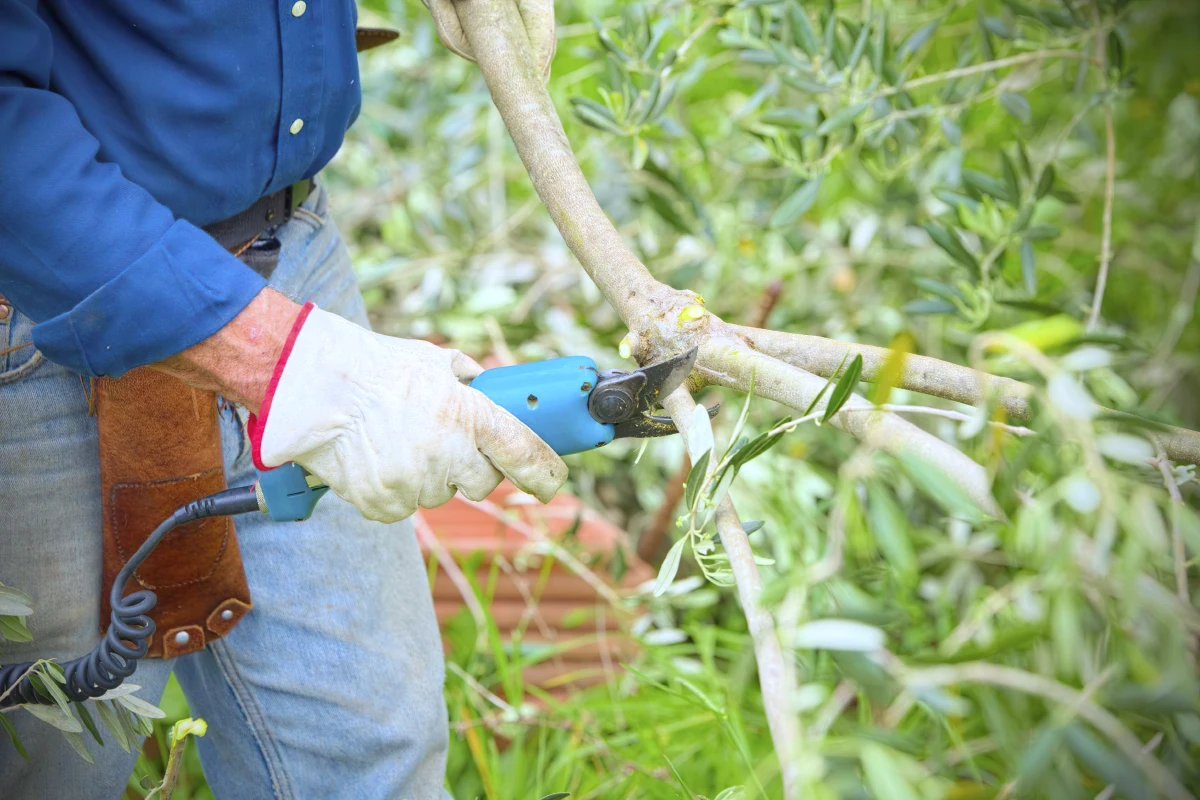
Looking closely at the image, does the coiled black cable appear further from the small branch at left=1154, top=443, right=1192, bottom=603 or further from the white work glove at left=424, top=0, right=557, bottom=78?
the small branch at left=1154, top=443, right=1192, bottom=603

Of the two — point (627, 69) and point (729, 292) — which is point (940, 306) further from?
point (729, 292)

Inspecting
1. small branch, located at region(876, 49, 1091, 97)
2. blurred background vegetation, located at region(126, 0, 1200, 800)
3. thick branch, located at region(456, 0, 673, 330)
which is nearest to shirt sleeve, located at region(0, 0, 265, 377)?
thick branch, located at region(456, 0, 673, 330)

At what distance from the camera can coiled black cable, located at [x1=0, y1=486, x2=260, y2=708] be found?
105 cm

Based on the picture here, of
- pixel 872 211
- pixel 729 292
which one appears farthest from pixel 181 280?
pixel 872 211

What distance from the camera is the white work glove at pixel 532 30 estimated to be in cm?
135

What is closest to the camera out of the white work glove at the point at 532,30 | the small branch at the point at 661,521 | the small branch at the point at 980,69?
the white work glove at the point at 532,30

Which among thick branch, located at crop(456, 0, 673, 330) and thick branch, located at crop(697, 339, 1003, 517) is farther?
thick branch, located at crop(456, 0, 673, 330)

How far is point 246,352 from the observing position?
1001mm

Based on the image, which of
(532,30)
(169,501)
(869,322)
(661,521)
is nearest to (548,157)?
(532,30)

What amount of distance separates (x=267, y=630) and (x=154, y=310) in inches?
19.3

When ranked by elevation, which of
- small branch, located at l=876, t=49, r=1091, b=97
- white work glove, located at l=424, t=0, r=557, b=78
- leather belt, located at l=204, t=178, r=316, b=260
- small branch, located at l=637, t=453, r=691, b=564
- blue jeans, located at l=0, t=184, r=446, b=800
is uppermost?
white work glove, located at l=424, t=0, r=557, b=78

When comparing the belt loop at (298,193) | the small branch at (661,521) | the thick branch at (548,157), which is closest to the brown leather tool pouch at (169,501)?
the belt loop at (298,193)

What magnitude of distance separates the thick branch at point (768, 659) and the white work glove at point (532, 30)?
71 centimetres

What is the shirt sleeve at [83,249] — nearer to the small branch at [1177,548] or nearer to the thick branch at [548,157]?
the thick branch at [548,157]
